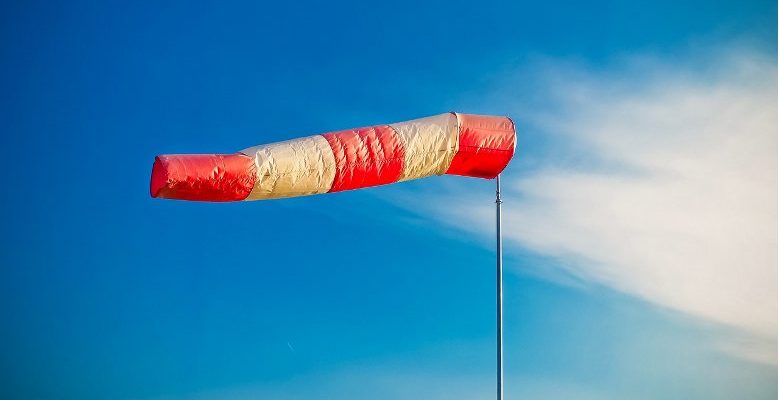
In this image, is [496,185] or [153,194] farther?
[496,185]

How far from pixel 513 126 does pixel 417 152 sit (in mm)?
1224

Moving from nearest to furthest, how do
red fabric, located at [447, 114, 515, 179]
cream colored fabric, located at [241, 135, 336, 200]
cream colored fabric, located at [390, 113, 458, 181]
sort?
cream colored fabric, located at [241, 135, 336, 200] → cream colored fabric, located at [390, 113, 458, 181] → red fabric, located at [447, 114, 515, 179]

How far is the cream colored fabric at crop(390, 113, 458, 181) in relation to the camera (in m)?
8.92

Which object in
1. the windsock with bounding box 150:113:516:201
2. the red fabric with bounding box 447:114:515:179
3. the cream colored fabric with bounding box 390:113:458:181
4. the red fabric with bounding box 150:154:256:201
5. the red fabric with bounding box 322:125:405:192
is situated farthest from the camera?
the red fabric with bounding box 447:114:515:179

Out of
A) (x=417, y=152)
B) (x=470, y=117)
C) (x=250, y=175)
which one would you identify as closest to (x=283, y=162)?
(x=250, y=175)

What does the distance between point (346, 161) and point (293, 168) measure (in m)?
0.61

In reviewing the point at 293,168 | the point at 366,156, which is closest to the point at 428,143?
the point at 366,156

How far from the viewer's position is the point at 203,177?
729 cm

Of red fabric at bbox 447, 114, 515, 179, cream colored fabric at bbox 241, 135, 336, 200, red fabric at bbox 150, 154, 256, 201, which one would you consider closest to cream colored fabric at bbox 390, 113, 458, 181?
red fabric at bbox 447, 114, 515, 179

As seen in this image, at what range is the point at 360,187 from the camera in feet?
28.7

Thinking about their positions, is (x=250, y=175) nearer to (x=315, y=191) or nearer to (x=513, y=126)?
(x=315, y=191)

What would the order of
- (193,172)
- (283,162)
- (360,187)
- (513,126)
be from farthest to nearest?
(513,126) → (360,187) → (283,162) → (193,172)

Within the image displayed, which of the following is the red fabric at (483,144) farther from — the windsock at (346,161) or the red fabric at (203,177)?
the red fabric at (203,177)

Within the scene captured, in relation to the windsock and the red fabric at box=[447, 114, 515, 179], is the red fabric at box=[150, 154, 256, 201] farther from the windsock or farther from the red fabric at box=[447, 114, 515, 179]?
the red fabric at box=[447, 114, 515, 179]
